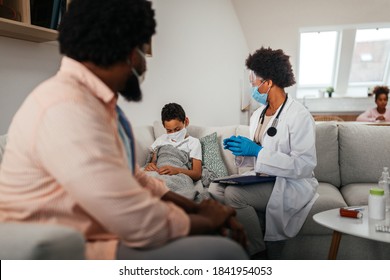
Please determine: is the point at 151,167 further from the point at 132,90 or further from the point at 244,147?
the point at 132,90

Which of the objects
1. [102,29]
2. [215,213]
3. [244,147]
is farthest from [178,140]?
[102,29]

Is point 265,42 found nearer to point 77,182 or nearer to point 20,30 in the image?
point 20,30

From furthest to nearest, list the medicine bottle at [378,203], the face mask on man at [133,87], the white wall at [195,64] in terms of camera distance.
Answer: the white wall at [195,64] < the medicine bottle at [378,203] < the face mask on man at [133,87]

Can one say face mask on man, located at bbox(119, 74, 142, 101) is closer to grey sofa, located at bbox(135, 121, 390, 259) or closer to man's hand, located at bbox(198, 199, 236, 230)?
man's hand, located at bbox(198, 199, 236, 230)

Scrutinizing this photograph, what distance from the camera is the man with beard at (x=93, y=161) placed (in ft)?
2.55

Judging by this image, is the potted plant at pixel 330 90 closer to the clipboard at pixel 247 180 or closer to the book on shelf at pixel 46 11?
the clipboard at pixel 247 180

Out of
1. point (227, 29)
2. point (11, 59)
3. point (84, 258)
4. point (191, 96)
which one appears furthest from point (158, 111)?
point (84, 258)

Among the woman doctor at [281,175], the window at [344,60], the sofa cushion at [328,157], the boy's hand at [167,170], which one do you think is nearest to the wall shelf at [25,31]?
the boy's hand at [167,170]

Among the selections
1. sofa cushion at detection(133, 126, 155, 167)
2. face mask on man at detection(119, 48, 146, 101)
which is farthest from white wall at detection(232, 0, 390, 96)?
face mask on man at detection(119, 48, 146, 101)

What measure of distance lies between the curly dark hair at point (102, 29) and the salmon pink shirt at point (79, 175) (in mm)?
41
